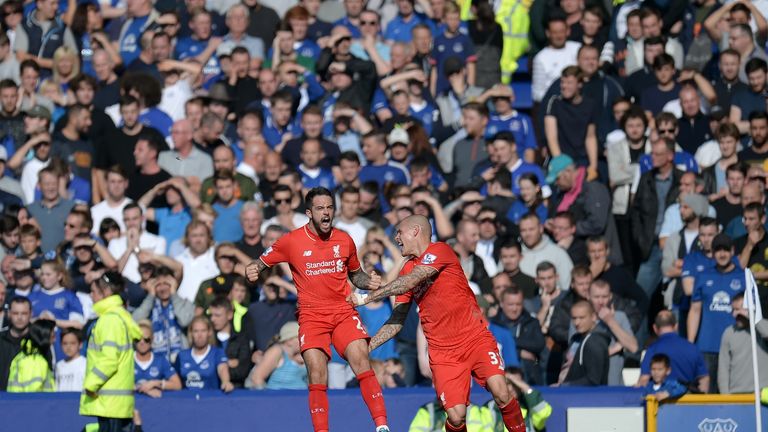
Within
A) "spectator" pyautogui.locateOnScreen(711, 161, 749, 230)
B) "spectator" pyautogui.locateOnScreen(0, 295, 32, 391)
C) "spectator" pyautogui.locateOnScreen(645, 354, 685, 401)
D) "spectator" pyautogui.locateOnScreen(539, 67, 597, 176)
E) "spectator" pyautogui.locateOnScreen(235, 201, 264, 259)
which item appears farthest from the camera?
"spectator" pyautogui.locateOnScreen(539, 67, 597, 176)

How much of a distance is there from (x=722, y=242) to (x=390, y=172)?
14.4 ft

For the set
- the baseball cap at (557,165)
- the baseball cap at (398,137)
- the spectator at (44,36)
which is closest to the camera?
the baseball cap at (557,165)

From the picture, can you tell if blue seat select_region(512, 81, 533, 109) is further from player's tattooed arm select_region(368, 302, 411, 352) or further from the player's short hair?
the player's short hair

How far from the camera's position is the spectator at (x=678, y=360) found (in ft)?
55.2

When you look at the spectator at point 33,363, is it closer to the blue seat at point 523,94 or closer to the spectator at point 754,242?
the spectator at point 754,242

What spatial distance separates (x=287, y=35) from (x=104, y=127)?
9.60 ft

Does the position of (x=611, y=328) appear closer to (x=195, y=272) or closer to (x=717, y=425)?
A: (x=717, y=425)

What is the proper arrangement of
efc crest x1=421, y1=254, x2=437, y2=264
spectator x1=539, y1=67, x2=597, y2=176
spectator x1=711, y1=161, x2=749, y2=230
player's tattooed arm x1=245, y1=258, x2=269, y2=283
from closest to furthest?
efc crest x1=421, y1=254, x2=437, y2=264
player's tattooed arm x1=245, y1=258, x2=269, y2=283
spectator x1=711, y1=161, x2=749, y2=230
spectator x1=539, y1=67, x2=597, y2=176

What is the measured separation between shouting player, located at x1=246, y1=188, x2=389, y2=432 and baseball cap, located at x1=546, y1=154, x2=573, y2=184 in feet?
19.7

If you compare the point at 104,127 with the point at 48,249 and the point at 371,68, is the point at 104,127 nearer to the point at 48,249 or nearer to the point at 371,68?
the point at 48,249

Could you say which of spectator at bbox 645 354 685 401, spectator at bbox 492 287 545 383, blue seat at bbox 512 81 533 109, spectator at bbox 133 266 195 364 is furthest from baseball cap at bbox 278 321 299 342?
blue seat at bbox 512 81 533 109

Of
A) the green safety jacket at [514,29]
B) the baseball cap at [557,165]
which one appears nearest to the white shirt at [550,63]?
the green safety jacket at [514,29]

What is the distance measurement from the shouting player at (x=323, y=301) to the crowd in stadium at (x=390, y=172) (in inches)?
91.4

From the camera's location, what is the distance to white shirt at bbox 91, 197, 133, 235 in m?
20.3
